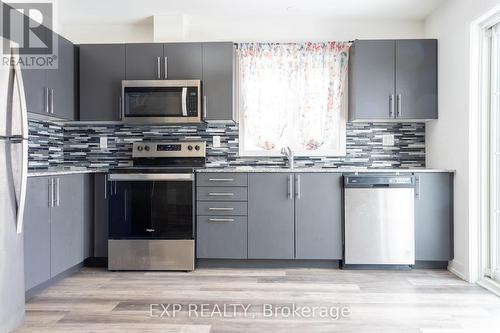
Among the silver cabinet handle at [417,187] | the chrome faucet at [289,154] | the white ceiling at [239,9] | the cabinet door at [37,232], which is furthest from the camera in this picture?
the chrome faucet at [289,154]

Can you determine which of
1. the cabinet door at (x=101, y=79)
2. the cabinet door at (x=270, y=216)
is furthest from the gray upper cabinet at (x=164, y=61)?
the cabinet door at (x=270, y=216)

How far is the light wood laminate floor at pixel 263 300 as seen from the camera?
2.40m

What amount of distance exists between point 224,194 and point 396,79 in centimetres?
182

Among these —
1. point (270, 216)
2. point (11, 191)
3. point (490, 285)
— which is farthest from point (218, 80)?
point (490, 285)

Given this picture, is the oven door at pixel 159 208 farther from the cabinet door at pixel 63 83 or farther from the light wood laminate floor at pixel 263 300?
the cabinet door at pixel 63 83

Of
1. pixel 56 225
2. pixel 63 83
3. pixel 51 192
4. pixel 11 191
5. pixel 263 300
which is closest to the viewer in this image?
pixel 11 191

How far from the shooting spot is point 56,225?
3.18m

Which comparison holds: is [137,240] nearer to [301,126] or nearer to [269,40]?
[301,126]

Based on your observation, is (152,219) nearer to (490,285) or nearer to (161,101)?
(161,101)

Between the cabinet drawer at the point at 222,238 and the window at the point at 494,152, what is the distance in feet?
6.18

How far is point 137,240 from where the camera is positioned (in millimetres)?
3664

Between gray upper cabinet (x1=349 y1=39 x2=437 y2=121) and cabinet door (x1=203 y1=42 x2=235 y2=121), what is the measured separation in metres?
1.13

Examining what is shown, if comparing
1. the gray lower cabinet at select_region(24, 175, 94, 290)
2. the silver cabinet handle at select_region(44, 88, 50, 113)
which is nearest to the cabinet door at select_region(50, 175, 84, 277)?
the gray lower cabinet at select_region(24, 175, 94, 290)

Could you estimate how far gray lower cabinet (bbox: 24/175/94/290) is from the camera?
2.86 meters
